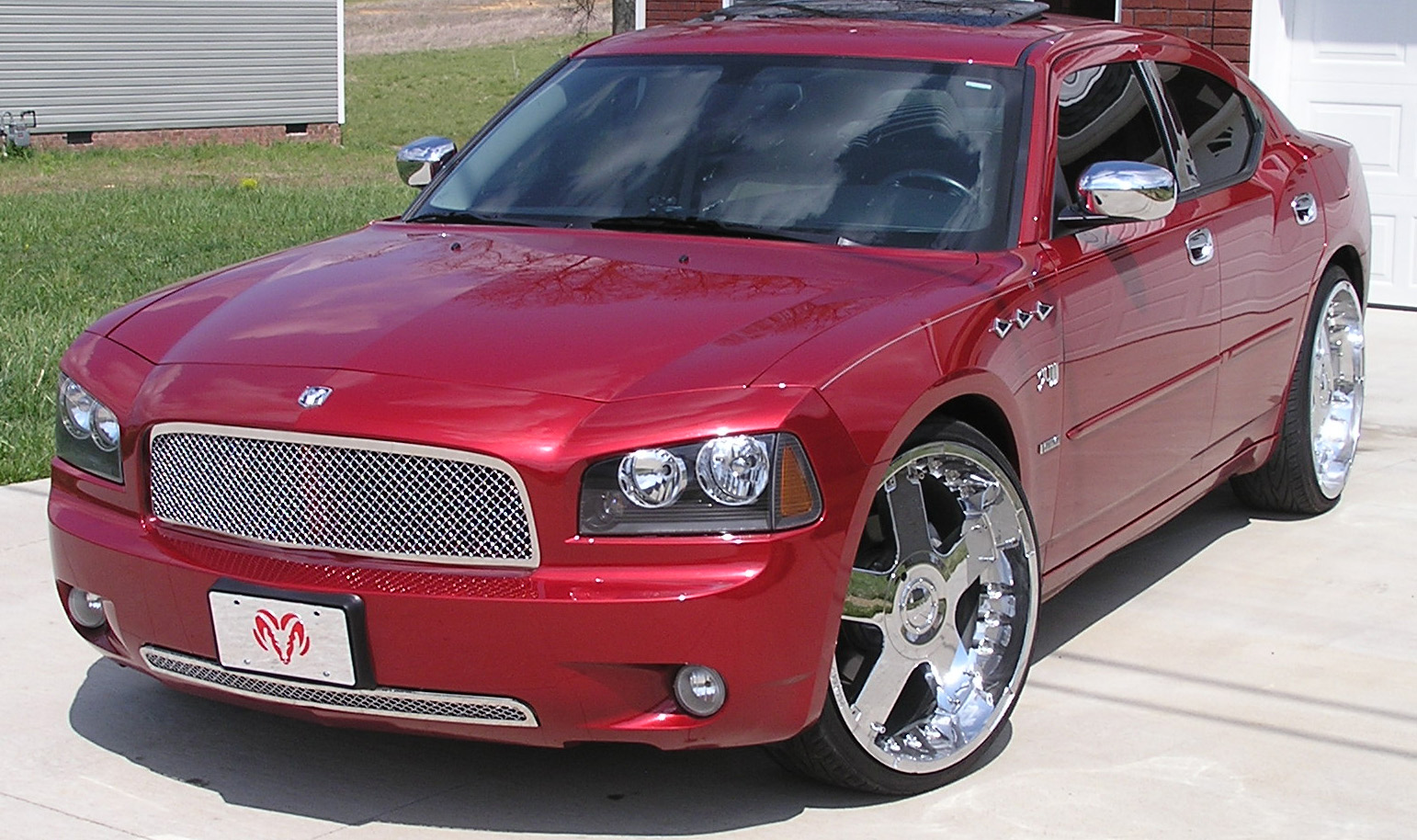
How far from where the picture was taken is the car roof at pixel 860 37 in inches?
202

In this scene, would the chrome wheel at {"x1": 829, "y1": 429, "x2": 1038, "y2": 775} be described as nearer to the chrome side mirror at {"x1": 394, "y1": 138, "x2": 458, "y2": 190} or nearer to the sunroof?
the sunroof

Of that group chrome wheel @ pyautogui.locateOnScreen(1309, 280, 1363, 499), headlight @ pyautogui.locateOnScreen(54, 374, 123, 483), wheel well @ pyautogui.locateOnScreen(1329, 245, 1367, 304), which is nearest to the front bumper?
headlight @ pyautogui.locateOnScreen(54, 374, 123, 483)

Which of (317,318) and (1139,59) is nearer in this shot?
(317,318)

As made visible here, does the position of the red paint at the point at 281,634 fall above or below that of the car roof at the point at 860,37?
below

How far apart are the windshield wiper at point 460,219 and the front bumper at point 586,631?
1411mm

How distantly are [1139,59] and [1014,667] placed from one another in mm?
2048

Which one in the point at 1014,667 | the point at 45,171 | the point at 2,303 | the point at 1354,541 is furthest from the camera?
the point at 45,171

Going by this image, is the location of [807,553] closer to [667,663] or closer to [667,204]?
[667,663]

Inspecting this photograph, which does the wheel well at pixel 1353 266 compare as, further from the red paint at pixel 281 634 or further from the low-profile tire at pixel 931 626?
the red paint at pixel 281 634

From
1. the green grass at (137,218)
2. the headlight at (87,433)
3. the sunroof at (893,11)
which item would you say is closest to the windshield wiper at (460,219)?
the sunroof at (893,11)

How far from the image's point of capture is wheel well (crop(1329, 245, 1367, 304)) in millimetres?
6645

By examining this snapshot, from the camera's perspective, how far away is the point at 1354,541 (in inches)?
249

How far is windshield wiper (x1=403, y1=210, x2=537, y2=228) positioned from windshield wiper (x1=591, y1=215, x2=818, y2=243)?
23cm

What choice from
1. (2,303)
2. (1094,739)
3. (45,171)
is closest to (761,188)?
(1094,739)
